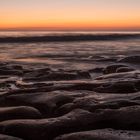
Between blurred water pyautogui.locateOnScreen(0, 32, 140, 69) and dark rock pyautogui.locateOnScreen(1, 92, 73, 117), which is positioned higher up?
dark rock pyautogui.locateOnScreen(1, 92, 73, 117)

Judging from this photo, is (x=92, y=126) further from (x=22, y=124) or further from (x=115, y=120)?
(x=22, y=124)

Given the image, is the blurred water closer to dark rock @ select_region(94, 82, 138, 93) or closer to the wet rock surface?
dark rock @ select_region(94, 82, 138, 93)

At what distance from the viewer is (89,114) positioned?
15.4 ft

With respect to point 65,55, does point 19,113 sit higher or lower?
higher

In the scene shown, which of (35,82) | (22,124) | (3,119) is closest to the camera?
(22,124)

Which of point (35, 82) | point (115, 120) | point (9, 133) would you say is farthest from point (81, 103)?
point (35, 82)

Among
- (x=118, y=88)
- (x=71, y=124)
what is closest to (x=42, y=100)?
(x=71, y=124)

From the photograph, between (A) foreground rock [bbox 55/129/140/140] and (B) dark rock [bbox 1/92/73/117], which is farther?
(B) dark rock [bbox 1/92/73/117]

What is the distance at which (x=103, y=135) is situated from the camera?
4.11 metres

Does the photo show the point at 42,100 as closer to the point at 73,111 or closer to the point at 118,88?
the point at 73,111

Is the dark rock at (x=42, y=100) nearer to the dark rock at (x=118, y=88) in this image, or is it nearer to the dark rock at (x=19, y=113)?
the dark rock at (x=19, y=113)

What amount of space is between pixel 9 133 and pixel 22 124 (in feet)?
0.61

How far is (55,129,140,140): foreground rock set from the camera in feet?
13.3

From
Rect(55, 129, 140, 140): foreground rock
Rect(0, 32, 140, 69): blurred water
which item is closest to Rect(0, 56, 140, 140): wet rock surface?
Rect(55, 129, 140, 140): foreground rock
